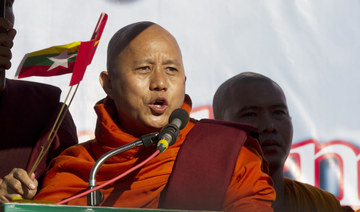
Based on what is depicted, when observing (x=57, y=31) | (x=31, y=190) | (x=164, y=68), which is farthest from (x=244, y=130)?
(x=57, y=31)

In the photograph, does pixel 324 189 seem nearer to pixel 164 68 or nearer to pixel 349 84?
pixel 349 84

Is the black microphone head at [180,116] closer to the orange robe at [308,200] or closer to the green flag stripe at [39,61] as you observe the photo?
the green flag stripe at [39,61]

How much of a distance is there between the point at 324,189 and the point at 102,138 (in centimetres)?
114

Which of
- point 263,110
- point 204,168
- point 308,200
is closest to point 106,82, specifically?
point 204,168

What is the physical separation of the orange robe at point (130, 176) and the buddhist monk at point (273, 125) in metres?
0.46

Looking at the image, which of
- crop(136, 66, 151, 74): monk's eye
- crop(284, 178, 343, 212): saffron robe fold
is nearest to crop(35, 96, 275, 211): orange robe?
crop(136, 66, 151, 74): monk's eye

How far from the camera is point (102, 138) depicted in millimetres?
1849

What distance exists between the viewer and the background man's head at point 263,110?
225cm

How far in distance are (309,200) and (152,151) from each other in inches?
32.3

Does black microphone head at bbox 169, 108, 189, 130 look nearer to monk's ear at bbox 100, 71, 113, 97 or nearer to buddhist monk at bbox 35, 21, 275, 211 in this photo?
buddhist monk at bbox 35, 21, 275, 211

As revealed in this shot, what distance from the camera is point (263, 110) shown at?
7.54 feet

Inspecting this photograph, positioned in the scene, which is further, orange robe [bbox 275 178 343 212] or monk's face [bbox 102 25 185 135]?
orange robe [bbox 275 178 343 212]

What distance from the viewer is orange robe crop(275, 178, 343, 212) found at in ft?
7.39

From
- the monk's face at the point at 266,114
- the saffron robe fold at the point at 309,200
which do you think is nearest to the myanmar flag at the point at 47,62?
the monk's face at the point at 266,114
